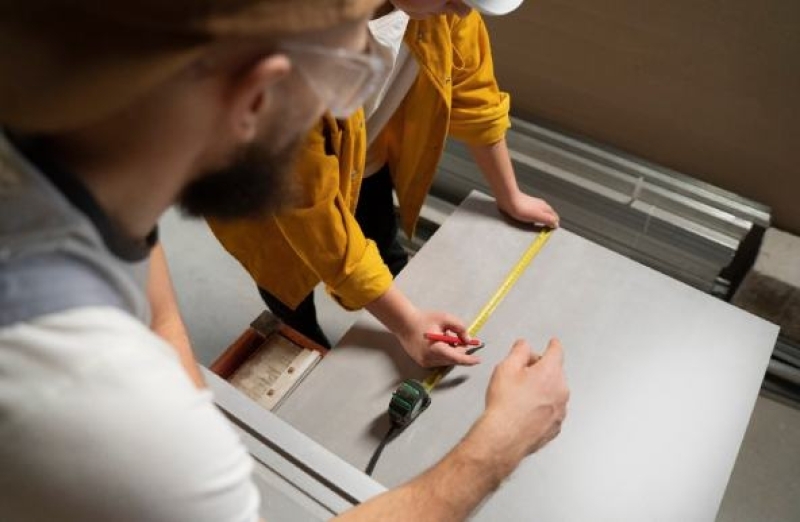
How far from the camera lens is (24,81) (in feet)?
1.50

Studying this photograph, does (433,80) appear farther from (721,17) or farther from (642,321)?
(721,17)

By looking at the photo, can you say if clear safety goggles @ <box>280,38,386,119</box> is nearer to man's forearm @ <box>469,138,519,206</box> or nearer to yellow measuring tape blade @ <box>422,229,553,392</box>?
yellow measuring tape blade @ <box>422,229,553,392</box>

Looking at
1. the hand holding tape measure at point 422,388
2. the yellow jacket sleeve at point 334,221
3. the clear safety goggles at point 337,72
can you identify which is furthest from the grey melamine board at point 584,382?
the clear safety goggles at point 337,72

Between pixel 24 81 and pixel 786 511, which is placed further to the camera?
pixel 786 511

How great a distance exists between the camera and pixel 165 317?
916mm

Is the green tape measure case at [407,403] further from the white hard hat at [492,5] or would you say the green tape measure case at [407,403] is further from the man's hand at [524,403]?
the white hard hat at [492,5]

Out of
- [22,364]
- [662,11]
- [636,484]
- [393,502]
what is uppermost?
[662,11]

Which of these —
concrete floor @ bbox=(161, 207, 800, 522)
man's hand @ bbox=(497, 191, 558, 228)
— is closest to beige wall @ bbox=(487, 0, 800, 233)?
man's hand @ bbox=(497, 191, 558, 228)

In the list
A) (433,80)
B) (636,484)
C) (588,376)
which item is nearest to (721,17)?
(433,80)

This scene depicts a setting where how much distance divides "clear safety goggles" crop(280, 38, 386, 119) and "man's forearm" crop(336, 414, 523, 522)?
0.50 meters

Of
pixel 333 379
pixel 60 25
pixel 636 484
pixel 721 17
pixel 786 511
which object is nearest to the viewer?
pixel 60 25

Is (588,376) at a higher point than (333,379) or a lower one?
higher

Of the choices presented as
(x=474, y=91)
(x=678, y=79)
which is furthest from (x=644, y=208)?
(x=474, y=91)

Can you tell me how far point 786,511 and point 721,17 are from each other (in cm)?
143
